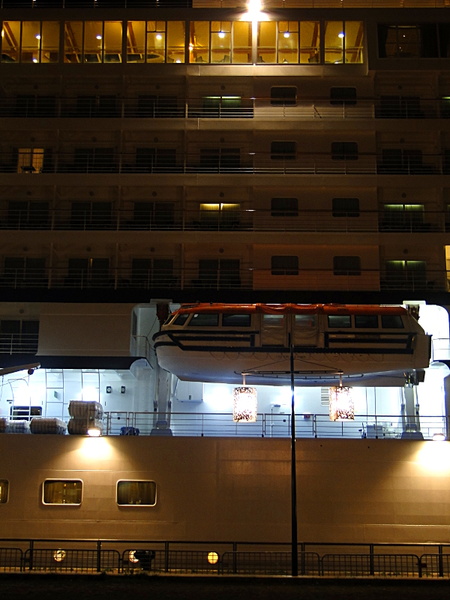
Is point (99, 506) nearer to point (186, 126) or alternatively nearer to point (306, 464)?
point (306, 464)

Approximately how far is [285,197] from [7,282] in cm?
1134

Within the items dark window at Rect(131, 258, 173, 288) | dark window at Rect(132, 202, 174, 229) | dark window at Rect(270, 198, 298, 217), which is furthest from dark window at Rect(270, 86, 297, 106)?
dark window at Rect(131, 258, 173, 288)

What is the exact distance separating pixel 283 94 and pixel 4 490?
18666 mm

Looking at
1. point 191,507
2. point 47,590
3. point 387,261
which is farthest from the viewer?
point 387,261

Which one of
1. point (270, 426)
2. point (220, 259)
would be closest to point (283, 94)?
point (220, 259)

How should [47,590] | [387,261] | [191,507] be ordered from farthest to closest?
[387,261] < [191,507] < [47,590]

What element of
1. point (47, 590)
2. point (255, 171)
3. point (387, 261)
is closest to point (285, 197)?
point (255, 171)

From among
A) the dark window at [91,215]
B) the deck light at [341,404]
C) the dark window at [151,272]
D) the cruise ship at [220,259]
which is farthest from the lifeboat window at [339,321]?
the dark window at [91,215]

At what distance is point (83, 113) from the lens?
30938 millimetres

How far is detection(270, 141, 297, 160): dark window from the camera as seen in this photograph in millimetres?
29844

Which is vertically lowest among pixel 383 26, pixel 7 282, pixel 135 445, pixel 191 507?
pixel 191 507

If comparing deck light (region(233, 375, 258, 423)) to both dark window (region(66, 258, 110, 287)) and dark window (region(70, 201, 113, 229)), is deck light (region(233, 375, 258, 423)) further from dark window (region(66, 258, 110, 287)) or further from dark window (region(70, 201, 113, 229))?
dark window (region(70, 201, 113, 229))

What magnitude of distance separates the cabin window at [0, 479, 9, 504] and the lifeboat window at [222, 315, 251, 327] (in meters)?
8.57

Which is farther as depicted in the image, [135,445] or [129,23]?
[129,23]
